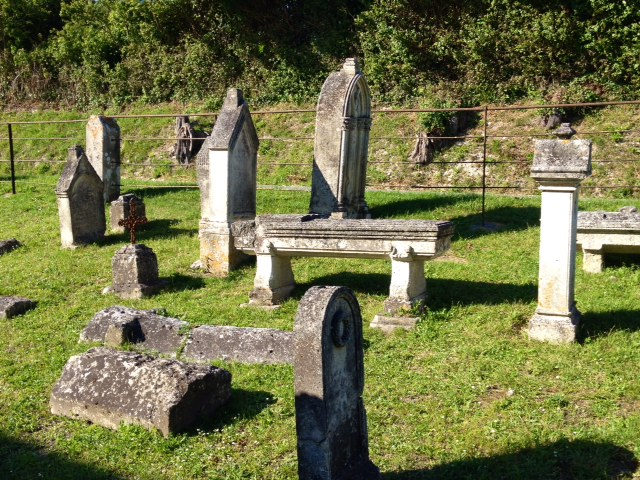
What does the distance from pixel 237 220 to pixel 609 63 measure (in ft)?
37.2

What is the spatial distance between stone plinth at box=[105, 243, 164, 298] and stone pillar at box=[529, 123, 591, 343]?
15.9 feet

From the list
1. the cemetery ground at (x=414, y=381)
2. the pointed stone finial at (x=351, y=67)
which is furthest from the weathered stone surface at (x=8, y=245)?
the pointed stone finial at (x=351, y=67)

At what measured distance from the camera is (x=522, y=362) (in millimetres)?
6629

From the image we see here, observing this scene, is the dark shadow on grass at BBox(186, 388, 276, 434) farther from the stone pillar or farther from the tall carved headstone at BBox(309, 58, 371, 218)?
the tall carved headstone at BBox(309, 58, 371, 218)

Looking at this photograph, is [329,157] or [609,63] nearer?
[329,157]

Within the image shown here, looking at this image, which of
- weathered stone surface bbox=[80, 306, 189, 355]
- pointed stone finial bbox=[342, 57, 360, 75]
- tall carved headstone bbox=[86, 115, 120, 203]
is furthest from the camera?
tall carved headstone bbox=[86, 115, 120, 203]

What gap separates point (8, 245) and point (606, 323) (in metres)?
9.09

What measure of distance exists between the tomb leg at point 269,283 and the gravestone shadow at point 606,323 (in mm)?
3455

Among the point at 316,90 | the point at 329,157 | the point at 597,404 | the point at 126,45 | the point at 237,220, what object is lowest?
the point at 597,404

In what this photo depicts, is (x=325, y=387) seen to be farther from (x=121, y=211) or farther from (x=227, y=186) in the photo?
(x=121, y=211)

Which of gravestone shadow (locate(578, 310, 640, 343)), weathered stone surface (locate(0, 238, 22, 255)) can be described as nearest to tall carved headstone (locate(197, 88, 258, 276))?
weathered stone surface (locate(0, 238, 22, 255))

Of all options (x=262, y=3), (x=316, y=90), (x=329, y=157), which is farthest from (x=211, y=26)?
(x=329, y=157)

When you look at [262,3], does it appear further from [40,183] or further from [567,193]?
[567,193]

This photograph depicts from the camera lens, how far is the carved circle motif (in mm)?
4531
